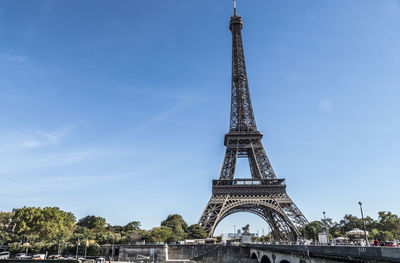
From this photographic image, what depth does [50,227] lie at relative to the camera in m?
66.0

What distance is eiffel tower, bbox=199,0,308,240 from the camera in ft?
175

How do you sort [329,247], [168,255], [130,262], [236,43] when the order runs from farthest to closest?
[236,43], [168,255], [130,262], [329,247]

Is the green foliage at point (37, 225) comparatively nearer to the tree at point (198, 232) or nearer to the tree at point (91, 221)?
the tree at point (198, 232)

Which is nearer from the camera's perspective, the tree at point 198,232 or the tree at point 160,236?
the tree at point 198,232

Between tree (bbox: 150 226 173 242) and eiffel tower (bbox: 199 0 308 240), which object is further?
tree (bbox: 150 226 173 242)

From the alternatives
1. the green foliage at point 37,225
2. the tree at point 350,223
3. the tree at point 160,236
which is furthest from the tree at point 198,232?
the tree at point 350,223

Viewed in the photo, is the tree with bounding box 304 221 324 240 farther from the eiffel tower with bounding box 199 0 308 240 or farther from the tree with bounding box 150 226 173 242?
the tree with bounding box 150 226 173 242

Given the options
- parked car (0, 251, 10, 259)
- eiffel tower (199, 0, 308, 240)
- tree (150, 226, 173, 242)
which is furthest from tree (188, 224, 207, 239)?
parked car (0, 251, 10, 259)

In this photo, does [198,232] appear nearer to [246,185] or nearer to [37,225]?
[246,185]

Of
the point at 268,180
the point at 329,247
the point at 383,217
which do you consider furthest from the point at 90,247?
the point at 383,217

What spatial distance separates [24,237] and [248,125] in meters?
59.0

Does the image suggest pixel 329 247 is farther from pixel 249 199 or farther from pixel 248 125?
pixel 248 125

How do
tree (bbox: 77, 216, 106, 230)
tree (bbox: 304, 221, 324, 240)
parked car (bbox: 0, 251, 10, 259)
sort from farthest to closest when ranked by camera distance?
1. tree (bbox: 77, 216, 106, 230)
2. parked car (bbox: 0, 251, 10, 259)
3. tree (bbox: 304, 221, 324, 240)

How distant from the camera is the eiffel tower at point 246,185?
53344mm
